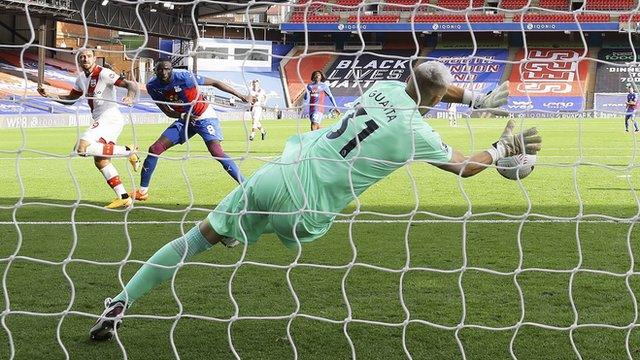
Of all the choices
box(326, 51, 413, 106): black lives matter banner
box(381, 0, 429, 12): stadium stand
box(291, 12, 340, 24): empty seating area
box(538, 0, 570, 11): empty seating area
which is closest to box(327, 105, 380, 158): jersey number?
box(381, 0, 429, 12): stadium stand

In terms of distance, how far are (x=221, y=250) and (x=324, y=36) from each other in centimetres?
4340

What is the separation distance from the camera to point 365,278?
5.22 metres

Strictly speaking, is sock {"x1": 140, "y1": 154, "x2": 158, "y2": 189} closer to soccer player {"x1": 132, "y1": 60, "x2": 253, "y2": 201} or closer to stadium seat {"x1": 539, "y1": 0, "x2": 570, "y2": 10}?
soccer player {"x1": 132, "y1": 60, "x2": 253, "y2": 201}

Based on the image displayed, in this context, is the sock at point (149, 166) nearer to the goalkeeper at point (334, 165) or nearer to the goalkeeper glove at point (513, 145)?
the goalkeeper at point (334, 165)

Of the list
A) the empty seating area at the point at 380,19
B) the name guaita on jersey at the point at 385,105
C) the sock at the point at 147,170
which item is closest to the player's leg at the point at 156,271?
the name guaita on jersey at the point at 385,105

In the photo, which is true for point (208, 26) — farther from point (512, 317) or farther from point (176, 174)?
point (512, 317)

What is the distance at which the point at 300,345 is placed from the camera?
153 inches

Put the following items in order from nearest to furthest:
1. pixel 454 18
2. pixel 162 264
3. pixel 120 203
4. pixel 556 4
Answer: pixel 162 264
pixel 120 203
pixel 556 4
pixel 454 18

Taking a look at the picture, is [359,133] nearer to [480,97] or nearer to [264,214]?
[264,214]

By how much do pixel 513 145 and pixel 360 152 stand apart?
0.71m

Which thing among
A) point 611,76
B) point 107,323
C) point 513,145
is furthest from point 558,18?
point 107,323

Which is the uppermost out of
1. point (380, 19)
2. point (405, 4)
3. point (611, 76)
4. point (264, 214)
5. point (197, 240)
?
point (405, 4)

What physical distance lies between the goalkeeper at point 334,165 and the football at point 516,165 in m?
0.03

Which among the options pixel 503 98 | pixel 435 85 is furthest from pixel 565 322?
pixel 435 85
